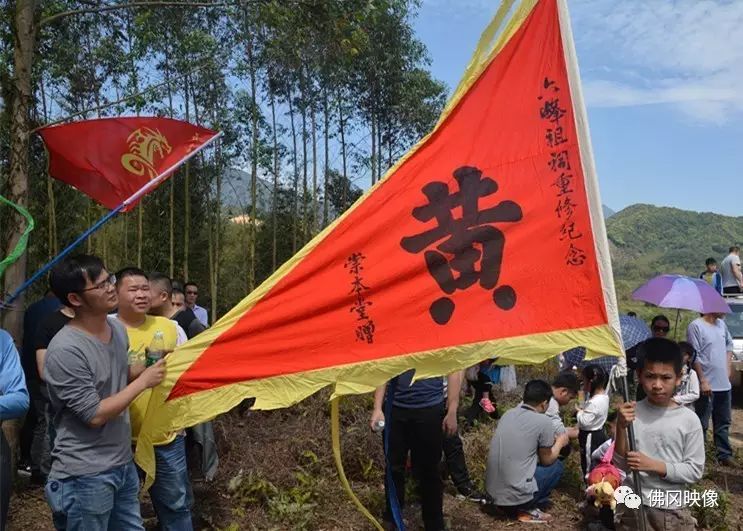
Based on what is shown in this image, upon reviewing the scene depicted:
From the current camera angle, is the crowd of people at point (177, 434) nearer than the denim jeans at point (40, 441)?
Yes

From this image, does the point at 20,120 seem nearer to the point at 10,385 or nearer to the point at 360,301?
the point at 10,385

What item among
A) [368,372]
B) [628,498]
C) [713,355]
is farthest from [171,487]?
[713,355]

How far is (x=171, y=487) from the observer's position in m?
3.12

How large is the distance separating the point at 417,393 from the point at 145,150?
9.28 ft

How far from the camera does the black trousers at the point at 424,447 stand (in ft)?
12.2

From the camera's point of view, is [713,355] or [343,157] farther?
[343,157]

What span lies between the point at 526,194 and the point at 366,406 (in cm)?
470

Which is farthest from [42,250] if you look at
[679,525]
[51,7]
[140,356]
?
[679,525]

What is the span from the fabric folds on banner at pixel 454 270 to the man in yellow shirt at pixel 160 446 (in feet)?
1.84

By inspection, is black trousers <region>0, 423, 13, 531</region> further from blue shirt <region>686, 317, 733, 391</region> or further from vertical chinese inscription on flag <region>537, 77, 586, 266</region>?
blue shirt <region>686, 317, 733, 391</region>

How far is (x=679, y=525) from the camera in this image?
2.73 m

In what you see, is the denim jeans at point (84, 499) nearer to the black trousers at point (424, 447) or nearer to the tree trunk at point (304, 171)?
the black trousers at point (424, 447)

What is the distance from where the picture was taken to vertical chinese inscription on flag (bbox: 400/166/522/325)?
2508 mm

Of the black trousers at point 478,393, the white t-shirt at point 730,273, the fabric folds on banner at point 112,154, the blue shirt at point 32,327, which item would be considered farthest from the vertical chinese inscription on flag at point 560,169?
the white t-shirt at point 730,273
